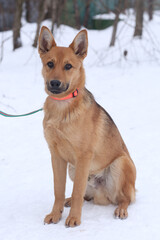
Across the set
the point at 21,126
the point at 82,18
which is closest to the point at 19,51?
the point at 21,126

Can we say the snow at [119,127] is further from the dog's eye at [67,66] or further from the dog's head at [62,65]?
the dog's eye at [67,66]

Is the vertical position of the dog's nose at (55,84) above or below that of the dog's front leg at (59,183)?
above

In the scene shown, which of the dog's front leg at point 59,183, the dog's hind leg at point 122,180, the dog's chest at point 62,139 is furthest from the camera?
the dog's hind leg at point 122,180

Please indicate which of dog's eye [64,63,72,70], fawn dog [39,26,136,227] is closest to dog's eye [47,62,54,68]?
fawn dog [39,26,136,227]

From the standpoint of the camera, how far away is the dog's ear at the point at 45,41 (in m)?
3.26

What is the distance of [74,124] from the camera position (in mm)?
3129

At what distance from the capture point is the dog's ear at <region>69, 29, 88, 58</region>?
3.24 m

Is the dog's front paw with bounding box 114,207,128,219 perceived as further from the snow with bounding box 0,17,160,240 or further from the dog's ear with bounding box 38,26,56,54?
the dog's ear with bounding box 38,26,56,54

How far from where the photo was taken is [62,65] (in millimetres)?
3111

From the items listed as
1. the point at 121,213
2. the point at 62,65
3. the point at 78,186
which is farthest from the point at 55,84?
the point at 121,213

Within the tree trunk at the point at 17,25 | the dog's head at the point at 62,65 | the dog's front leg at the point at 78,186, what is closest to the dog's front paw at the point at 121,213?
the dog's front leg at the point at 78,186

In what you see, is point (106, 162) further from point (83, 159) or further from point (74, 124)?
point (74, 124)

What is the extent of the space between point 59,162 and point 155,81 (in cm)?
594

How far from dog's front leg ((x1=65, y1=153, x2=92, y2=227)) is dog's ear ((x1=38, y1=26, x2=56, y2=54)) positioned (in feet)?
3.75
